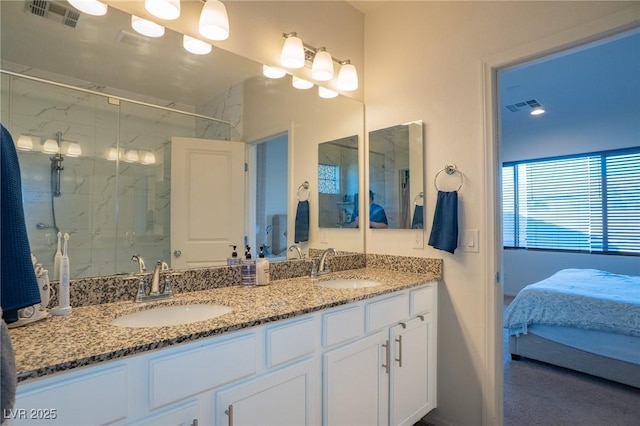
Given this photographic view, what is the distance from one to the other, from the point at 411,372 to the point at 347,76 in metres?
1.85

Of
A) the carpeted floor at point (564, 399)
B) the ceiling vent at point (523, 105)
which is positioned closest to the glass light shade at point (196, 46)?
the carpeted floor at point (564, 399)

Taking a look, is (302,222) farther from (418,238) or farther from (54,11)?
(54,11)

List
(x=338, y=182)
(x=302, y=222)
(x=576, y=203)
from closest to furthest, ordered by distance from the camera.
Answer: (x=302, y=222) < (x=338, y=182) < (x=576, y=203)

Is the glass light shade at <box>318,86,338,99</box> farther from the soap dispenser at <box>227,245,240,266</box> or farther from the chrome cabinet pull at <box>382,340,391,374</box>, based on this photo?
the chrome cabinet pull at <box>382,340,391,374</box>

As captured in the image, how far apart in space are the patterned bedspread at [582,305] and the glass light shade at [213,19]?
308 centimetres

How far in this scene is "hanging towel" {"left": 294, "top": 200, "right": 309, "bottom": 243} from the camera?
217cm

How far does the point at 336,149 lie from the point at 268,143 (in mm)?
603

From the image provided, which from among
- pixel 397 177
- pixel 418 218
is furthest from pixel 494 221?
pixel 397 177

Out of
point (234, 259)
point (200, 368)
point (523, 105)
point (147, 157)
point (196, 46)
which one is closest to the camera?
point (200, 368)

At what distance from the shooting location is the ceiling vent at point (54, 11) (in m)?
1.26

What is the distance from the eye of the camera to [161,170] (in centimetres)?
151

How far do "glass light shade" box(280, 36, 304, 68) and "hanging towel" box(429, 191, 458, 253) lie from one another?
44.8 inches

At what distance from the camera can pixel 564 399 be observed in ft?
7.63

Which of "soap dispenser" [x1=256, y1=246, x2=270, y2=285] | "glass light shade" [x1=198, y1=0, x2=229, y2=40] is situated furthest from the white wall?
"glass light shade" [x1=198, y1=0, x2=229, y2=40]
